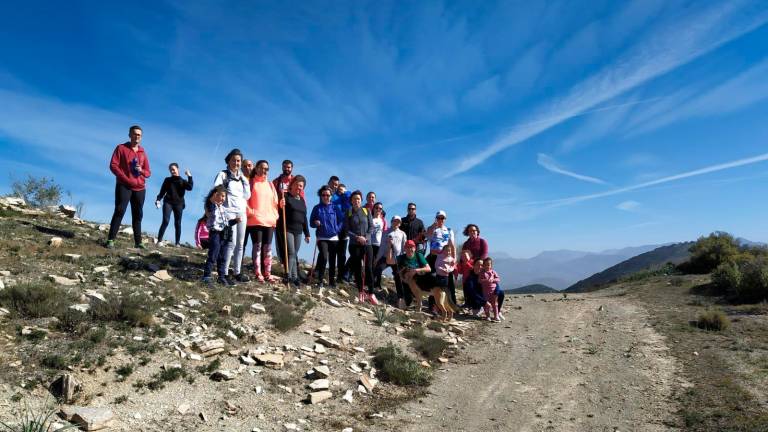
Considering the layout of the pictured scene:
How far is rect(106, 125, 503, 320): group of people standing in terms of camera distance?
854 centimetres

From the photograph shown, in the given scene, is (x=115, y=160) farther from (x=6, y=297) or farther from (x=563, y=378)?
(x=563, y=378)

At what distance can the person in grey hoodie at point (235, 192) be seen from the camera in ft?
27.5

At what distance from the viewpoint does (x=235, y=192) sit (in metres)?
8.45

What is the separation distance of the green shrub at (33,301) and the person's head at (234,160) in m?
3.58

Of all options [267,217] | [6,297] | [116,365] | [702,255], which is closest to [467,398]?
[116,365]

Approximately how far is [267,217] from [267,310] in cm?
205

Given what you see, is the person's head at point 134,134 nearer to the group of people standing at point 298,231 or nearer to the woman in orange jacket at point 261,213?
the group of people standing at point 298,231

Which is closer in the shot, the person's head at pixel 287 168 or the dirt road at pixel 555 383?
the dirt road at pixel 555 383

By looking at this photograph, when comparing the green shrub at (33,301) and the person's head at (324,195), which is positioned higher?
the person's head at (324,195)

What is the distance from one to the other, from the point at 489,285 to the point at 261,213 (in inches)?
242

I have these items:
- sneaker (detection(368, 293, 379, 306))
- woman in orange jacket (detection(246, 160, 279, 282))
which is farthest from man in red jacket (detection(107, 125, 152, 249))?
sneaker (detection(368, 293, 379, 306))

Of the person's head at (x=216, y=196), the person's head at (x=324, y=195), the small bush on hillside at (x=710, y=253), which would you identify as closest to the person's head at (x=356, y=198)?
the person's head at (x=324, y=195)

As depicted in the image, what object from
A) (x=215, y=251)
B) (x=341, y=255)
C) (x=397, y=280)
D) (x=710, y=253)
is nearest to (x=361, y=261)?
(x=341, y=255)

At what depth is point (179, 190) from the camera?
40.3ft
